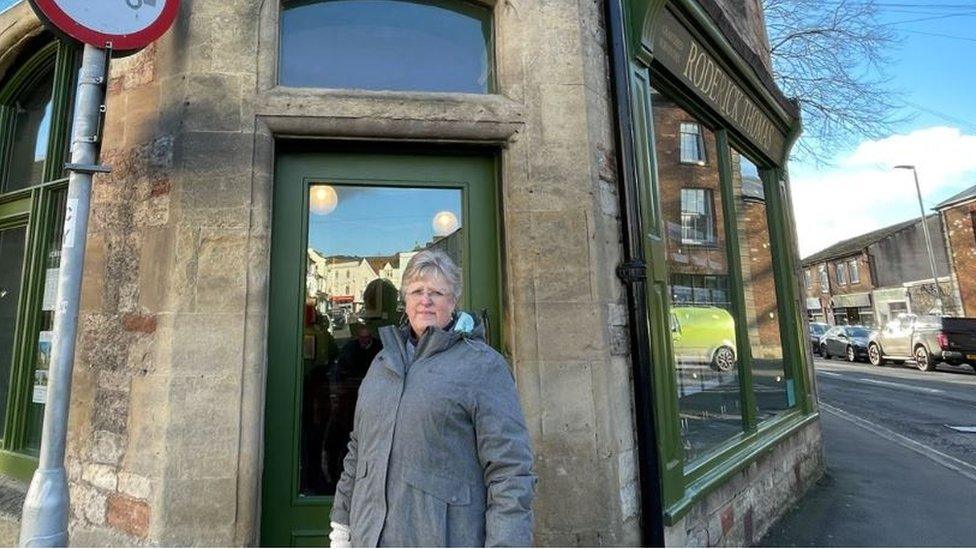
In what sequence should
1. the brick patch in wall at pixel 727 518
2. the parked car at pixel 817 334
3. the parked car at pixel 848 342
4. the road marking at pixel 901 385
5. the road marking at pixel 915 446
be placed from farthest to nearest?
the parked car at pixel 817 334 < the parked car at pixel 848 342 < the road marking at pixel 901 385 < the road marking at pixel 915 446 < the brick patch in wall at pixel 727 518

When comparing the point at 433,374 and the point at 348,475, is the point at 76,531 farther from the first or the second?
the point at 433,374

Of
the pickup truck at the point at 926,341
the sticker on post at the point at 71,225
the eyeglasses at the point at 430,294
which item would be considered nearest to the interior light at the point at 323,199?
the sticker on post at the point at 71,225

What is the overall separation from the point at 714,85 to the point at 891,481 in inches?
179

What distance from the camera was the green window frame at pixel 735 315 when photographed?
3205 millimetres

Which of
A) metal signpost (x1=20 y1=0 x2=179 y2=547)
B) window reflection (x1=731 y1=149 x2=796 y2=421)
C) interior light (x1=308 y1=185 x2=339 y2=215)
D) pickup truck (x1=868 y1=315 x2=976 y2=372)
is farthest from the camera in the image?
pickup truck (x1=868 y1=315 x2=976 y2=372)

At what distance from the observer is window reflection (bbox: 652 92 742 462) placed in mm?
3951

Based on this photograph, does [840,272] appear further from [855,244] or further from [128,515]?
[128,515]

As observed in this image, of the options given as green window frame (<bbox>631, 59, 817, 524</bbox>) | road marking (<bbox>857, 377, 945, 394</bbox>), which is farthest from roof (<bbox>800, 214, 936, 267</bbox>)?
green window frame (<bbox>631, 59, 817, 524</bbox>)

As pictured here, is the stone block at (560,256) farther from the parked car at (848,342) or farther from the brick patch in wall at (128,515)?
the parked car at (848,342)

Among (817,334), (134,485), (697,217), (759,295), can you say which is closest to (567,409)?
(134,485)

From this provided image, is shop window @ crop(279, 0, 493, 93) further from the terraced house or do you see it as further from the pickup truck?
the pickup truck

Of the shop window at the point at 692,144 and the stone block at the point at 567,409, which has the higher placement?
the shop window at the point at 692,144

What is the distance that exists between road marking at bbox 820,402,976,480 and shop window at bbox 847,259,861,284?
3303 centimetres

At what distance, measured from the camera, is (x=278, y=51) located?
299 centimetres
